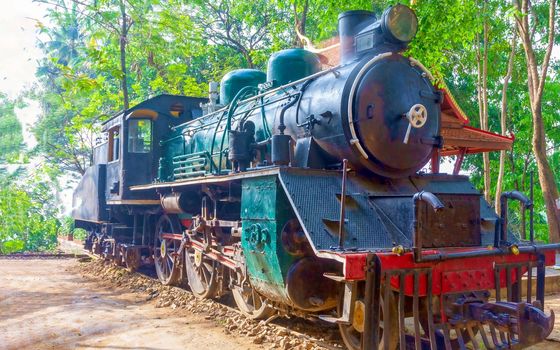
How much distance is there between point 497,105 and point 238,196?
48.5 ft

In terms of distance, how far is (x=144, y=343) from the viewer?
5.13 metres

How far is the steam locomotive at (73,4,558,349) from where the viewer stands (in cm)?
380

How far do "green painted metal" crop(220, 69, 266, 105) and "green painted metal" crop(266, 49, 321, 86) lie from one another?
1.49m

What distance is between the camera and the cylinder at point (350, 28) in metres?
5.42

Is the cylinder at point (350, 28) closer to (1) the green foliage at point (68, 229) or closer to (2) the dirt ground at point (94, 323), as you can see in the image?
(2) the dirt ground at point (94, 323)

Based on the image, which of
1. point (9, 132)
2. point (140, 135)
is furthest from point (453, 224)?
point (9, 132)

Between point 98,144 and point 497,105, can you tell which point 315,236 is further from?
point 497,105

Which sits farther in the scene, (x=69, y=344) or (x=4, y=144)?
(x=4, y=144)

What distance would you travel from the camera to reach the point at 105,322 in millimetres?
6105

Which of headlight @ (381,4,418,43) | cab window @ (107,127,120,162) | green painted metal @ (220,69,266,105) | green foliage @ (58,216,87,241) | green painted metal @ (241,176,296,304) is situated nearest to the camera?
green painted metal @ (241,176,296,304)

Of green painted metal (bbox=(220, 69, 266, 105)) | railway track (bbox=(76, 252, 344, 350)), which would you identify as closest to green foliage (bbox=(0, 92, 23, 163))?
railway track (bbox=(76, 252, 344, 350))

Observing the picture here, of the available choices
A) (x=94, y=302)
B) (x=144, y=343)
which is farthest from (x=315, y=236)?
(x=94, y=302)

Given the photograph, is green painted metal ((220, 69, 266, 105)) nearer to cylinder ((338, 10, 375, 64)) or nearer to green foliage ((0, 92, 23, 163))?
cylinder ((338, 10, 375, 64))

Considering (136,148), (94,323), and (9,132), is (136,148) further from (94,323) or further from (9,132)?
(9,132)
